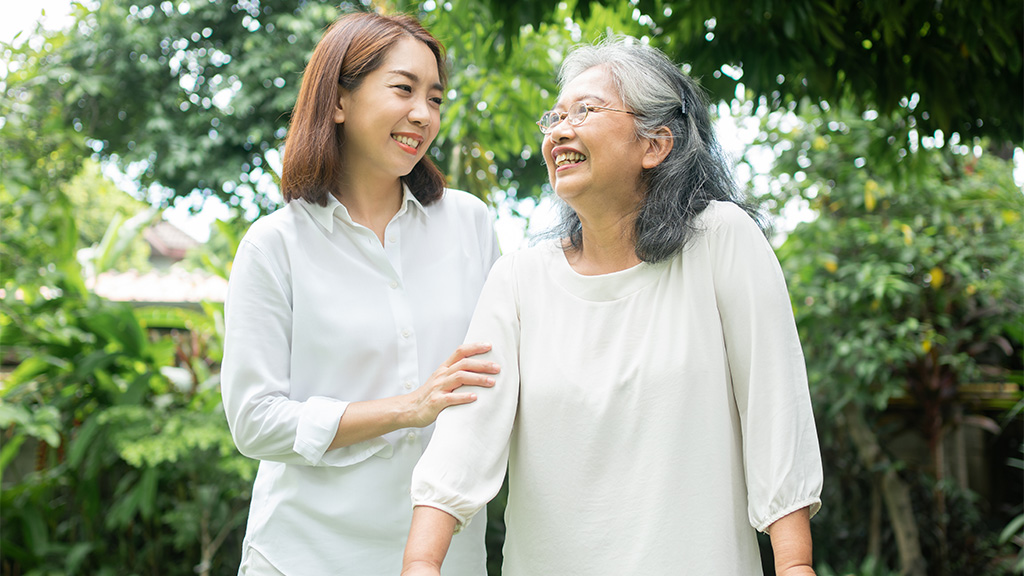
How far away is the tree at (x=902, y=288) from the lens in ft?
14.6

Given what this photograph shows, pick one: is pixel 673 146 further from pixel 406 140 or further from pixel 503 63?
pixel 503 63

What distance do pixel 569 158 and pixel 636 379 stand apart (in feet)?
1.28

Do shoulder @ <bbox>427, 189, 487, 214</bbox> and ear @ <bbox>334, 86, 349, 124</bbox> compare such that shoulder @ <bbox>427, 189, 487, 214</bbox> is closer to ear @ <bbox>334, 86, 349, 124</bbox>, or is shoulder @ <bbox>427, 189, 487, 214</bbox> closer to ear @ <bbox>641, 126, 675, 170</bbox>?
ear @ <bbox>334, 86, 349, 124</bbox>

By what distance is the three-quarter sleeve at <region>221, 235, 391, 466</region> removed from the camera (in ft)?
4.78

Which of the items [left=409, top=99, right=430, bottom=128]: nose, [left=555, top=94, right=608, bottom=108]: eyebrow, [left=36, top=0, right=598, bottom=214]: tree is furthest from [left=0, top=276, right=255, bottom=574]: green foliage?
[left=555, top=94, right=608, bottom=108]: eyebrow

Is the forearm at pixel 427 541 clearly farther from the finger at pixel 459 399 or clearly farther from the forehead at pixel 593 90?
the forehead at pixel 593 90

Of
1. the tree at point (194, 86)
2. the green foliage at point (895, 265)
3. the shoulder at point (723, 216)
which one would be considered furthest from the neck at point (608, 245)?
the tree at point (194, 86)

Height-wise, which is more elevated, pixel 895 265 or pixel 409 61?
pixel 409 61

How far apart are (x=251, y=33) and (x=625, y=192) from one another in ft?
20.6

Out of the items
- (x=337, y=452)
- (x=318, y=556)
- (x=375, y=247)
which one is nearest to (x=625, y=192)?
(x=375, y=247)

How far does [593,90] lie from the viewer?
1.44 metres

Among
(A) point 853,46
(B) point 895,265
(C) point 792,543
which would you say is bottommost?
(C) point 792,543

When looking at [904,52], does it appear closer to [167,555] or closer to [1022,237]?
[1022,237]

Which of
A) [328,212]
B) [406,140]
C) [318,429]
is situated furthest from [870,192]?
[318,429]
